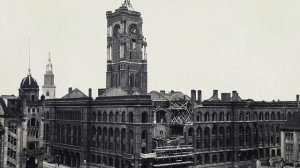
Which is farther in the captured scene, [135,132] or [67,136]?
[67,136]

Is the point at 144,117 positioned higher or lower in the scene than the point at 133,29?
lower

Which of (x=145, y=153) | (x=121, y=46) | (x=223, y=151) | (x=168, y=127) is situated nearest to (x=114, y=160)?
(x=145, y=153)

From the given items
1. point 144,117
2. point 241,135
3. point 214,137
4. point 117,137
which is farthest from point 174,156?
point 241,135

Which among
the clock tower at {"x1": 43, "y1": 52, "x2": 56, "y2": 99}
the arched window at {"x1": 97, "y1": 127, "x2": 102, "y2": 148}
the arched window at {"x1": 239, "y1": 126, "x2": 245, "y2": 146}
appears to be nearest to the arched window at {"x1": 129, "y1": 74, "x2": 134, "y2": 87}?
the arched window at {"x1": 97, "y1": 127, "x2": 102, "y2": 148}

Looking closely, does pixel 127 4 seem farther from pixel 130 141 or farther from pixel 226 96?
pixel 130 141

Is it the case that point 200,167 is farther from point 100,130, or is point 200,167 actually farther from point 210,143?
point 100,130

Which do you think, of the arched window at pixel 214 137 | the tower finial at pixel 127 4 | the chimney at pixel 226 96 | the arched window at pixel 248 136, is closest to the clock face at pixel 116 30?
the tower finial at pixel 127 4

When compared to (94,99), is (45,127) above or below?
below
